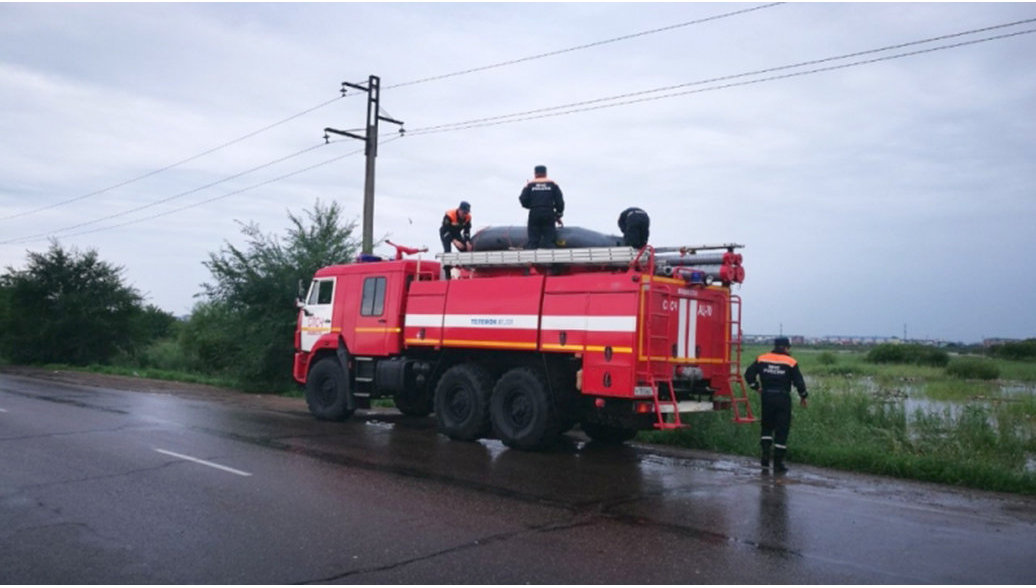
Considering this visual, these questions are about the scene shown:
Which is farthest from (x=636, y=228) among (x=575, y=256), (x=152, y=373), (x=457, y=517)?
(x=152, y=373)

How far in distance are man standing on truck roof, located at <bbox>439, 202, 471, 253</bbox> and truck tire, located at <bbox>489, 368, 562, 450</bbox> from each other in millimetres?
3076

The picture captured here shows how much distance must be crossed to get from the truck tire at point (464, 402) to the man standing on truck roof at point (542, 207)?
2163mm

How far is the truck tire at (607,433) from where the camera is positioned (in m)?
12.8

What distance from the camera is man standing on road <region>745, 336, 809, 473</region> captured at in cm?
1027

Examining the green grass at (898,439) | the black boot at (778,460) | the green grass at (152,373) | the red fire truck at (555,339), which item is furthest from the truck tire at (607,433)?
the green grass at (152,373)

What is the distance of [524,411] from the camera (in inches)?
462

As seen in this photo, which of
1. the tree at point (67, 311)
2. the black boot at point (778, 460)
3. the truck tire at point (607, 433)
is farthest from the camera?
the tree at point (67, 311)

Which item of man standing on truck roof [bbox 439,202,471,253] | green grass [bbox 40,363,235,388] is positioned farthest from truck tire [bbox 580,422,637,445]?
green grass [bbox 40,363,235,388]

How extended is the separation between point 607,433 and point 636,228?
339 cm

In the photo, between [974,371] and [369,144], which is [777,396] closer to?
[369,144]

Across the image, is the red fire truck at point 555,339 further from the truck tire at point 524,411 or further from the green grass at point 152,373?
the green grass at point 152,373

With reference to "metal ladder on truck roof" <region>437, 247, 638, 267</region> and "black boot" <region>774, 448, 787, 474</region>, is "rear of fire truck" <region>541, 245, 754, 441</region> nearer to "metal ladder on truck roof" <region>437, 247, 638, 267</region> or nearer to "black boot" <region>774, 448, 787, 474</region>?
"metal ladder on truck roof" <region>437, 247, 638, 267</region>

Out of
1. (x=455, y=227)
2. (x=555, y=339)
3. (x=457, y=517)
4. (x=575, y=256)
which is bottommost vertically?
(x=457, y=517)

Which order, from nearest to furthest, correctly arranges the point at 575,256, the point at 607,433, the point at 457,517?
1. the point at 457,517
2. the point at 575,256
3. the point at 607,433
